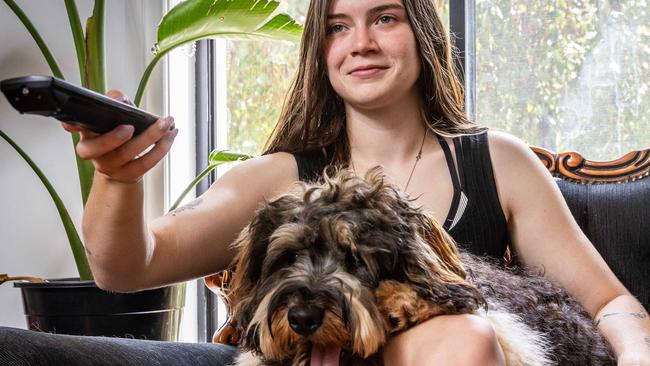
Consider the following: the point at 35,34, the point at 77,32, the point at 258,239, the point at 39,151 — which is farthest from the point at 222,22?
the point at 258,239

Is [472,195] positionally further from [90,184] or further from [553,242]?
[90,184]

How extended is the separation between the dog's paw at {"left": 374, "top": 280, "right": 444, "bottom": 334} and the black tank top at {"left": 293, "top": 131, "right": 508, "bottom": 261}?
0.66 m

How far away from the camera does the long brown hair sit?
94.3 inches

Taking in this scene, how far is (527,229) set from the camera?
2.32 m

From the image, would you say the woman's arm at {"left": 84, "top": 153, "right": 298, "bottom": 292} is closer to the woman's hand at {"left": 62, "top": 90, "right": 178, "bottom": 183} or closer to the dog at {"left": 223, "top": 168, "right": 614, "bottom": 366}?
the woman's hand at {"left": 62, "top": 90, "right": 178, "bottom": 183}

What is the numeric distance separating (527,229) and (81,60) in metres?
2.06

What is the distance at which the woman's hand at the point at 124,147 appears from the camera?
1417 mm

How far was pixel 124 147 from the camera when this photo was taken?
1463 millimetres

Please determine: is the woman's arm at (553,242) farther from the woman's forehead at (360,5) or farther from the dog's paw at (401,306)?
the dog's paw at (401,306)

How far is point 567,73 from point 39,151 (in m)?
2.25

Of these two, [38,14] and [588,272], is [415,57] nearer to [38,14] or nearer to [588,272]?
[588,272]

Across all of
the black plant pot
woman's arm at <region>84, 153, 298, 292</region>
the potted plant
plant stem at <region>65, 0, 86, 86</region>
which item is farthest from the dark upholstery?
plant stem at <region>65, 0, 86, 86</region>

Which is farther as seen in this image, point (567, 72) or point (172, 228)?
point (567, 72)

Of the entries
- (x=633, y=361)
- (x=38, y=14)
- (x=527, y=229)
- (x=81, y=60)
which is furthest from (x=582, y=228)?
(x=38, y=14)
